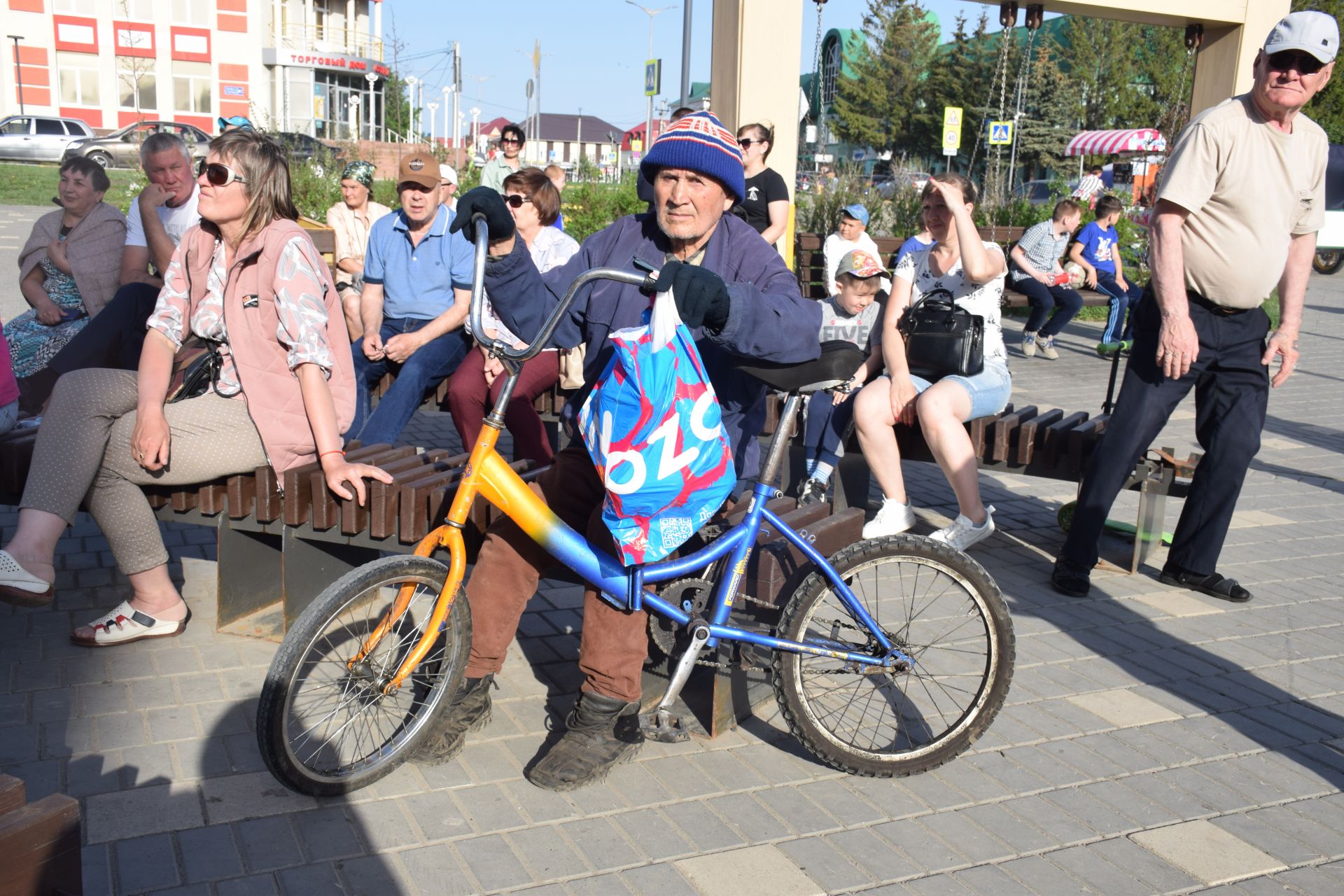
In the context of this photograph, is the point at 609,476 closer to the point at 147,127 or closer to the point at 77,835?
the point at 77,835

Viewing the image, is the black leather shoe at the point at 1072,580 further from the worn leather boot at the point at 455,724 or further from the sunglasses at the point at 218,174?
the sunglasses at the point at 218,174

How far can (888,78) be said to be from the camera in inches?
2309

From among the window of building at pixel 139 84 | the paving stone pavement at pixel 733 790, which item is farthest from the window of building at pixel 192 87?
the paving stone pavement at pixel 733 790

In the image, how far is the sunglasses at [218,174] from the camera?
12.7ft

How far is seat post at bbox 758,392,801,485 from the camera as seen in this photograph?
3.19m

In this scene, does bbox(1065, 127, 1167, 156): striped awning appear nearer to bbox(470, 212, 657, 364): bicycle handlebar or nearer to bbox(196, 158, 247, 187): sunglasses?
bbox(196, 158, 247, 187): sunglasses

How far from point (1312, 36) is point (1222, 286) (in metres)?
0.96

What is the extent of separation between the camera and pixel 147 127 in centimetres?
3312

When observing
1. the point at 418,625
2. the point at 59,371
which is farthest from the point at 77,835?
the point at 59,371

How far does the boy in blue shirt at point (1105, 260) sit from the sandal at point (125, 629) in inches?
415

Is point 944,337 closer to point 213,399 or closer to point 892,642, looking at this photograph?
point 892,642

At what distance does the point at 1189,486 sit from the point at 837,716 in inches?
95.5

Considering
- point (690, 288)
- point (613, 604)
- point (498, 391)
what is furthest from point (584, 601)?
point (498, 391)

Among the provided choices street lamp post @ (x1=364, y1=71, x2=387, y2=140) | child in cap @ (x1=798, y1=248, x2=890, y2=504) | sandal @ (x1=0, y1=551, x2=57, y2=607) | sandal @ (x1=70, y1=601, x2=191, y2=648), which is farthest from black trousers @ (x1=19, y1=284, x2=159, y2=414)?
street lamp post @ (x1=364, y1=71, x2=387, y2=140)
